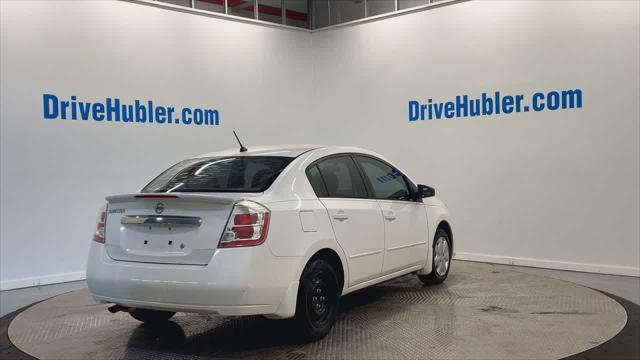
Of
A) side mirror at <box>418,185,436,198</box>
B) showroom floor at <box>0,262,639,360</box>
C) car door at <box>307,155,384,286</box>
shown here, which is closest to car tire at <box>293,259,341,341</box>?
showroom floor at <box>0,262,639,360</box>

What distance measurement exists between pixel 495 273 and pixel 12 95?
595 centimetres

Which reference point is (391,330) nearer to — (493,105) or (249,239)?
(249,239)

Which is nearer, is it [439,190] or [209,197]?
[209,197]

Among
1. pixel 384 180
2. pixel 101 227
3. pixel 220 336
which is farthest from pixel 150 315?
pixel 384 180

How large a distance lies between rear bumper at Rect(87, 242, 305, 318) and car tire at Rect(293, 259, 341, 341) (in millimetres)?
150

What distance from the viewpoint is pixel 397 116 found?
880 cm

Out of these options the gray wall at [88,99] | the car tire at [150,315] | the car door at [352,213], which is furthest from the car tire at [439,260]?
the gray wall at [88,99]

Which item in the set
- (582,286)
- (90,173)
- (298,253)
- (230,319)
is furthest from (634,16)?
(90,173)

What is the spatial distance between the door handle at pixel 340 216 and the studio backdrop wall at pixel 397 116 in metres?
3.86

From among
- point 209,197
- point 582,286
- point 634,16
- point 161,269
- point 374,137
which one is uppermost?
point 634,16

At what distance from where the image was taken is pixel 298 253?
3941 millimetres

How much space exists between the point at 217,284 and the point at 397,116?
5.72 meters

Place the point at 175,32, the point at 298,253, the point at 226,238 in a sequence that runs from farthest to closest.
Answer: the point at 175,32
the point at 298,253
the point at 226,238

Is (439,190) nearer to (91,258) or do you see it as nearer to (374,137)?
(374,137)
